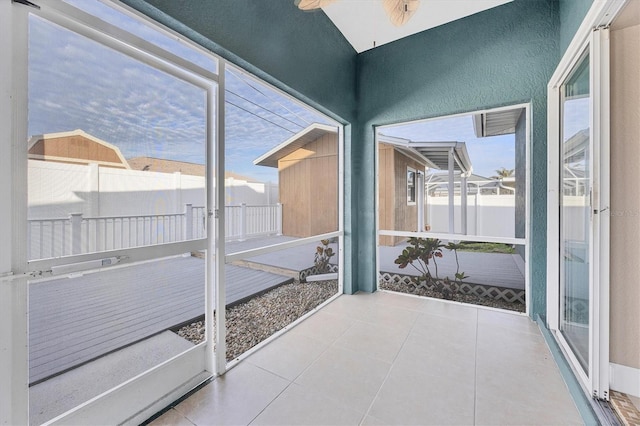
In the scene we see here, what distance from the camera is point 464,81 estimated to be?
2.89 m

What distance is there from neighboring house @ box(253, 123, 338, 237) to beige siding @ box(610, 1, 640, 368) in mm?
2285

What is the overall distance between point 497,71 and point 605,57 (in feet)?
4.65

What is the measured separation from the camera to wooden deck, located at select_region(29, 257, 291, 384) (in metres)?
1.21

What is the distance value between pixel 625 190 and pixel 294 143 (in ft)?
8.02

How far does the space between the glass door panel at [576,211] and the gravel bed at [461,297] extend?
0.86 metres

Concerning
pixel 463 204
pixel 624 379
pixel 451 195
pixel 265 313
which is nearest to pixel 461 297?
pixel 463 204

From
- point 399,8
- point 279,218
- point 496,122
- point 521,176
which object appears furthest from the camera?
point 496,122

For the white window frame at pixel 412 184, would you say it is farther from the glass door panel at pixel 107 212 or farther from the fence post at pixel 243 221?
the glass door panel at pixel 107 212

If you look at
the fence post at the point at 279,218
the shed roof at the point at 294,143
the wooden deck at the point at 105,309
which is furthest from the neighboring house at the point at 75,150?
the fence post at the point at 279,218

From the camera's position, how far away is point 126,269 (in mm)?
1484

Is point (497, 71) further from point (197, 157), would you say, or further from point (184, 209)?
point (184, 209)

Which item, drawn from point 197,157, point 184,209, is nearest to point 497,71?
point 197,157

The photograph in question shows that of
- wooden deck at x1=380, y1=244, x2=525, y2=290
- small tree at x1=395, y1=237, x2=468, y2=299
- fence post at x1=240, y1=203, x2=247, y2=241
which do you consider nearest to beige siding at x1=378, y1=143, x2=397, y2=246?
small tree at x1=395, y1=237, x2=468, y2=299

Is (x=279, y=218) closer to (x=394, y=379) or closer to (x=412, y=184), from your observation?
(x=394, y=379)
